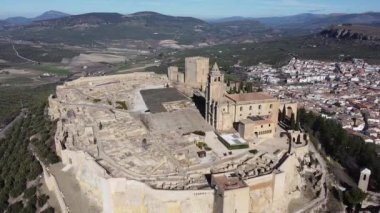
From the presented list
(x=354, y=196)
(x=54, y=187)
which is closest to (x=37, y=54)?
(x=54, y=187)

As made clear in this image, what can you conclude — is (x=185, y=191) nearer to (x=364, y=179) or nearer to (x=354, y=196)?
(x=354, y=196)

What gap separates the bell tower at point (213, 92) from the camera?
114 feet

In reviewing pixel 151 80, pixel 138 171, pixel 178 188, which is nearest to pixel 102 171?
pixel 138 171

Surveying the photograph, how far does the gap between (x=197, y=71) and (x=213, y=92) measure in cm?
1374

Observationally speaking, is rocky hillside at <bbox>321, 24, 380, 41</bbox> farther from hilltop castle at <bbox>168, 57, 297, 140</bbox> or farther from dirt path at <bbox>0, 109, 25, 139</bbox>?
dirt path at <bbox>0, 109, 25, 139</bbox>

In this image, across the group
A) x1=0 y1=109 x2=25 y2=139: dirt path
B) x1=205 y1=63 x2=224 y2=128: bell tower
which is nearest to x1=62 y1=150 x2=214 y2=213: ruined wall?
x1=205 y1=63 x2=224 y2=128: bell tower

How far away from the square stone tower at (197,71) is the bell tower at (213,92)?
496 inches

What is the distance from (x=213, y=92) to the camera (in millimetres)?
35219

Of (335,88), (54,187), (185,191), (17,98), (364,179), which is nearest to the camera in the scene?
(185,191)

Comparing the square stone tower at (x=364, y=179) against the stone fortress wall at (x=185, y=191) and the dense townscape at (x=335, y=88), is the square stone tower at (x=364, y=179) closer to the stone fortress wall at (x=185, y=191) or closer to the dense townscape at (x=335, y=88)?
the stone fortress wall at (x=185, y=191)

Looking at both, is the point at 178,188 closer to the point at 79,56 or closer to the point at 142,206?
the point at 142,206

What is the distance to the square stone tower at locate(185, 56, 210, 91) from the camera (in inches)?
1887

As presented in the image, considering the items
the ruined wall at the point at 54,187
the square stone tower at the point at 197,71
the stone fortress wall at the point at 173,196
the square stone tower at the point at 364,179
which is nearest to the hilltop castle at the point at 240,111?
the stone fortress wall at the point at 173,196

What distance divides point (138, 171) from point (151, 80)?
3297cm
